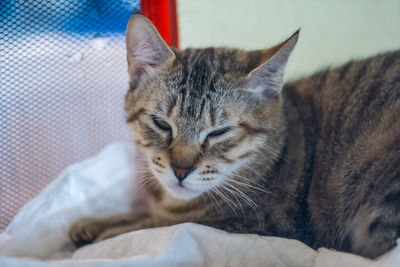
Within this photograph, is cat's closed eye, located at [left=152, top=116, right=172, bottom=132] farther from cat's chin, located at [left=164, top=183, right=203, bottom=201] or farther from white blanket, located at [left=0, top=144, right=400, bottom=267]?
white blanket, located at [left=0, top=144, right=400, bottom=267]

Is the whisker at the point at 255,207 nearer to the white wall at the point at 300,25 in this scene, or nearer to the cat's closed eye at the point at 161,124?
the cat's closed eye at the point at 161,124

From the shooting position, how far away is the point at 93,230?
1387 millimetres

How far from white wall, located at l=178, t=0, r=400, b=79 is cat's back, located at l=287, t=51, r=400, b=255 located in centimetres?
51

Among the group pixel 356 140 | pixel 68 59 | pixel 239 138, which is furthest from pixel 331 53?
pixel 68 59

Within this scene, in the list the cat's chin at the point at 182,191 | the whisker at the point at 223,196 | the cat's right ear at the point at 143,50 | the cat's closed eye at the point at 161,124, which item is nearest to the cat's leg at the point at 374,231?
the whisker at the point at 223,196

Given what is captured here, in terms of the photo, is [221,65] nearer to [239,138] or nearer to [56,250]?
[239,138]

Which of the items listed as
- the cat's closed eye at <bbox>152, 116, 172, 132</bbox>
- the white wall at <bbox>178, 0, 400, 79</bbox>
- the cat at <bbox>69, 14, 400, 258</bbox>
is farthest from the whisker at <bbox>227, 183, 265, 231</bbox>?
the white wall at <bbox>178, 0, 400, 79</bbox>

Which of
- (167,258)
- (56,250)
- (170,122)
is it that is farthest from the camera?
(56,250)

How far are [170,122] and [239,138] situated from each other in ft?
0.74

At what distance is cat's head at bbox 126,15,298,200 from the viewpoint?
3.66ft

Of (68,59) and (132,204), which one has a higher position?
(68,59)

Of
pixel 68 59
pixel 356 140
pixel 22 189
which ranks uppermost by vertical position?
pixel 68 59

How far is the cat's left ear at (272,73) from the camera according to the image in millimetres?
1101

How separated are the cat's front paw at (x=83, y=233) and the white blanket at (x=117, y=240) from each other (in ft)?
0.12
